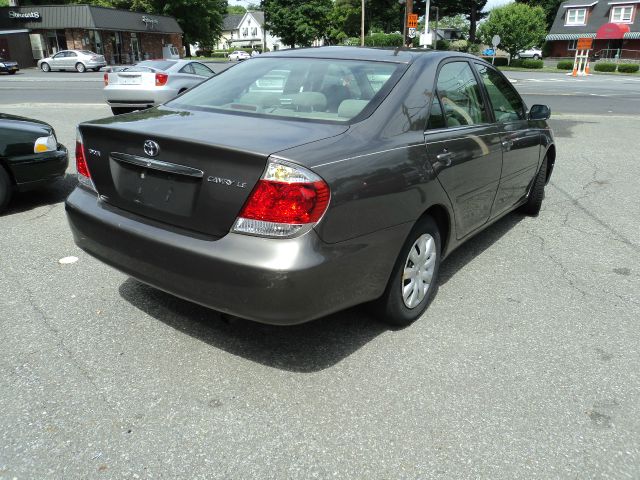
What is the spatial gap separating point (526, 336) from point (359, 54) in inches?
84.0

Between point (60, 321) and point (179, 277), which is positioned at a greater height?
point (179, 277)

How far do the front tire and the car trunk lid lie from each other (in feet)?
2.71

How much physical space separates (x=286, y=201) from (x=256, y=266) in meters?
0.32

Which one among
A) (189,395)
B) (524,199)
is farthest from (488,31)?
(189,395)

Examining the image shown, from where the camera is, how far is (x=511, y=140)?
14.3ft

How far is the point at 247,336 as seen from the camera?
10.4 feet

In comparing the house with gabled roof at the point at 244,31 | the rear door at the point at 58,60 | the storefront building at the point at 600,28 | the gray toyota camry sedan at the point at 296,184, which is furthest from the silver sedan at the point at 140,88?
the house with gabled roof at the point at 244,31

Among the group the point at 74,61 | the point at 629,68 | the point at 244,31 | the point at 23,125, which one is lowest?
the point at 629,68

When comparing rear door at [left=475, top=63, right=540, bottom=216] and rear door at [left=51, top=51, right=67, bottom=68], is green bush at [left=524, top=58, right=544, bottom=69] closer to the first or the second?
rear door at [left=51, top=51, right=67, bottom=68]

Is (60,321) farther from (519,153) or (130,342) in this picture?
(519,153)

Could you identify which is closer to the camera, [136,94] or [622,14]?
[136,94]

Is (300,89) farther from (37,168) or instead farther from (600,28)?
(600,28)

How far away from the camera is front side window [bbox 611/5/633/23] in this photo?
59.3 metres

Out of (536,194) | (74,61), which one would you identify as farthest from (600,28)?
(536,194)
